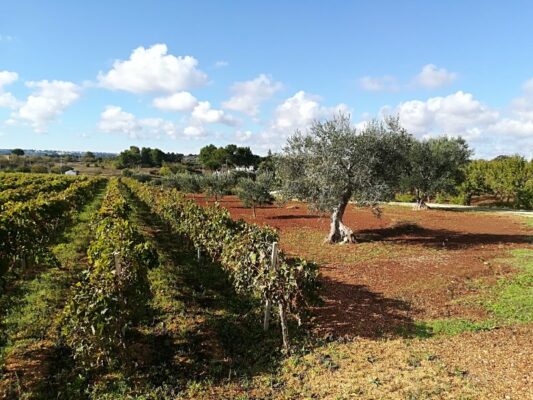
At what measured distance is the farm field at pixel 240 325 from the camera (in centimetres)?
746

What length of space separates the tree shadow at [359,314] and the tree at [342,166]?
8.90 metres

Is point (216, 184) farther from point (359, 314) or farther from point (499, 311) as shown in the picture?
point (499, 311)

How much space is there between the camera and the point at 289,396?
7090 millimetres

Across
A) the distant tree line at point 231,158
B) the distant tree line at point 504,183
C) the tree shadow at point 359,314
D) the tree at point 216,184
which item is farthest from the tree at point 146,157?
the tree shadow at point 359,314

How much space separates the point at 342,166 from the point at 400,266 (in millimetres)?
7050

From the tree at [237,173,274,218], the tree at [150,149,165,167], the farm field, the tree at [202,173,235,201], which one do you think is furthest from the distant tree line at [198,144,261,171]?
the farm field

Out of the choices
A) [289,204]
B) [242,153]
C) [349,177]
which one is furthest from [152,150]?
[349,177]

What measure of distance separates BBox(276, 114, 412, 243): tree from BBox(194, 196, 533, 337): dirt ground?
8.95ft

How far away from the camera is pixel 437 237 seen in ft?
82.8

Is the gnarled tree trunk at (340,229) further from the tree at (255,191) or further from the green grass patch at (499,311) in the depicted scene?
the tree at (255,191)

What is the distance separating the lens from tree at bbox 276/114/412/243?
2130cm

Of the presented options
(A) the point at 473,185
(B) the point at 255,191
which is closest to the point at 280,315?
(B) the point at 255,191

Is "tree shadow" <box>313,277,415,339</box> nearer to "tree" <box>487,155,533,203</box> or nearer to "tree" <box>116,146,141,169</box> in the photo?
"tree" <box>487,155,533,203</box>

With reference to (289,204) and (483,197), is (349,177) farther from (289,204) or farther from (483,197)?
(483,197)
